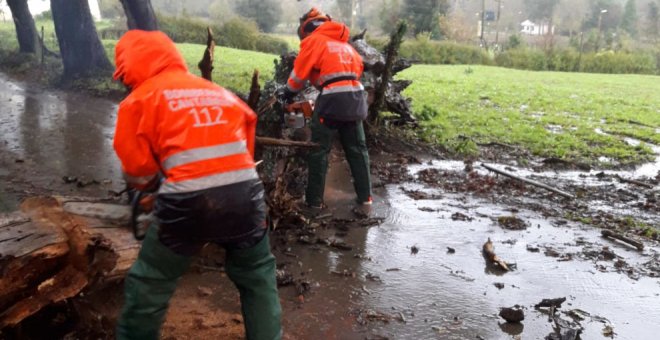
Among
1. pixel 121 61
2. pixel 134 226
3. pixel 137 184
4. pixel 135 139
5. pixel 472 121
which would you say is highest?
pixel 121 61

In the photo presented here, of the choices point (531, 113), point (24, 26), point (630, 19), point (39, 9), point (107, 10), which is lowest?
point (531, 113)

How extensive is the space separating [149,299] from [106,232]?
93 centimetres

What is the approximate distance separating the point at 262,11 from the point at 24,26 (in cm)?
2055

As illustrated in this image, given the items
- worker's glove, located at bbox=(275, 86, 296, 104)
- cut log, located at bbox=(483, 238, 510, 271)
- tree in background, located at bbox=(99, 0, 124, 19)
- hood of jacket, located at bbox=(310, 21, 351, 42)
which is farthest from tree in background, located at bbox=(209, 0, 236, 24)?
cut log, located at bbox=(483, 238, 510, 271)

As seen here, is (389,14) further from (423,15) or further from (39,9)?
(39,9)

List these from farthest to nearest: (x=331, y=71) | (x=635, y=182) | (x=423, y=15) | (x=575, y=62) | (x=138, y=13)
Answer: (x=423, y=15)
(x=575, y=62)
(x=138, y=13)
(x=635, y=182)
(x=331, y=71)

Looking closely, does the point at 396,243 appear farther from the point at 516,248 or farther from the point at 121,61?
the point at 121,61

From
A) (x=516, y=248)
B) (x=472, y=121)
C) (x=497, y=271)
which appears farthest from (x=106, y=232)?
(x=472, y=121)

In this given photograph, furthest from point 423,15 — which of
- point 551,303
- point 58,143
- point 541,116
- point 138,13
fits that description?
point 551,303

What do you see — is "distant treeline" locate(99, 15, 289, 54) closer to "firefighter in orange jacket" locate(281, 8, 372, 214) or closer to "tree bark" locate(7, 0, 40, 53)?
"tree bark" locate(7, 0, 40, 53)

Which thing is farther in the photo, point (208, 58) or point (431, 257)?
point (431, 257)

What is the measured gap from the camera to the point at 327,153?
233 inches

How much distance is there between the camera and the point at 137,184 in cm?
287

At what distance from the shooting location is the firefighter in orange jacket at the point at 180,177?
265cm
